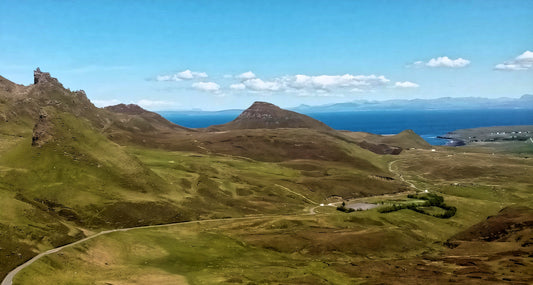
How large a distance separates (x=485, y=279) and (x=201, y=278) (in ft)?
205

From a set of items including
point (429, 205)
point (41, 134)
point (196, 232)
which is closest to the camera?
point (196, 232)

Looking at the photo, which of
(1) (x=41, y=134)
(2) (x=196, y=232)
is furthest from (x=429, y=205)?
(1) (x=41, y=134)

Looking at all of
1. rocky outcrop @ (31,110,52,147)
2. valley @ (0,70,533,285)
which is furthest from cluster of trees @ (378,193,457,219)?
rocky outcrop @ (31,110,52,147)

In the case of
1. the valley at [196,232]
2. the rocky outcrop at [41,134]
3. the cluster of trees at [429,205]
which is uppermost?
the rocky outcrop at [41,134]

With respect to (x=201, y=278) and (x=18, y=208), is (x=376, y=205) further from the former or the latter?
(x=18, y=208)

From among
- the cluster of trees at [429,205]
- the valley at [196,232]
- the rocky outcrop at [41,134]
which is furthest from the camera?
the cluster of trees at [429,205]

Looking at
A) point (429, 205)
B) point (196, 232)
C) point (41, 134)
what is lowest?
point (429, 205)

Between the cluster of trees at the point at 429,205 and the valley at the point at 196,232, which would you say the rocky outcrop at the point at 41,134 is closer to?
the valley at the point at 196,232

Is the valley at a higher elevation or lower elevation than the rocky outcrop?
lower

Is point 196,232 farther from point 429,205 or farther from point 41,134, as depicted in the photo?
point 429,205

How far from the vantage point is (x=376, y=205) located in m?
198

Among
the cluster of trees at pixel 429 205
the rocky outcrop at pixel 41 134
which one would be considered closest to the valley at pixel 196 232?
the rocky outcrop at pixel 41 134

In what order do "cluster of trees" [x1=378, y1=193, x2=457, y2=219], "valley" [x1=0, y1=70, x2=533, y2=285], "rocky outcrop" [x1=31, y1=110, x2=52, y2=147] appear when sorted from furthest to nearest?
"cluster of trees" [x1=378, y1=193, x2=457, y2=219] → "rocky outcrop" [x1=31, y1=110, x2=52, y2=147] → "valley" [x1=0, y1=70, x2=533, y2=285]

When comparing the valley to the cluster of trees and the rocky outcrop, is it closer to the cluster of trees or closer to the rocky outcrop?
the rocky outcrop
